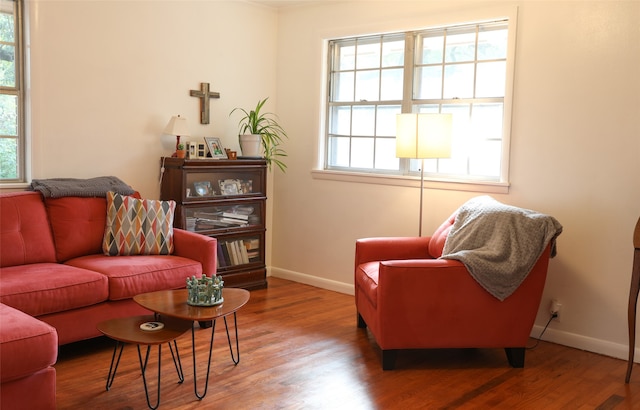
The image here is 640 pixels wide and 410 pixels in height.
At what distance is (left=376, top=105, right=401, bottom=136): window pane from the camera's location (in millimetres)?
4930

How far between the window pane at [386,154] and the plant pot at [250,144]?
1.01 metres

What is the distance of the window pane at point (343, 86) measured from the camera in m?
5.22

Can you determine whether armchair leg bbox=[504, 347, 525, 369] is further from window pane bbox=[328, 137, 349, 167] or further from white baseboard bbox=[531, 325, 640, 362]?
window pane bbox=[328, 137, 349, 167]

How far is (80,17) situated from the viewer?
14.0ft

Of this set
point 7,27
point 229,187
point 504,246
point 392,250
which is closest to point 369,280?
point 392,250

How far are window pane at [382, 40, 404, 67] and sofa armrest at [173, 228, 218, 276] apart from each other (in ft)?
6.66

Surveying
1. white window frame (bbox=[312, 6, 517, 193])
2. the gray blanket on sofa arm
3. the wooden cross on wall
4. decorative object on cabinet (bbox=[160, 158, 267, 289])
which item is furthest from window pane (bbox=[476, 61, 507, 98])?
the gray blanket on sofa arm

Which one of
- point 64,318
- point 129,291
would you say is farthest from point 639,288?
point 64,318

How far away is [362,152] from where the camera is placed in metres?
5.16

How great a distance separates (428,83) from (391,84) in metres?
0.34

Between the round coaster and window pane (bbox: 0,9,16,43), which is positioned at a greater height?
window pane (bbox: 0,9,16,43)

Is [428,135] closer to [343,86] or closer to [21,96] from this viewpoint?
[343,86]

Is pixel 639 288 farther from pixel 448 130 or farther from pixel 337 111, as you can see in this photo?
pixel 337 111

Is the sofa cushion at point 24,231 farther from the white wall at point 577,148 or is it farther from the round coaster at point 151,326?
the white wall at point 577,148
